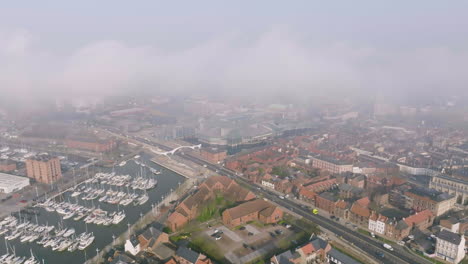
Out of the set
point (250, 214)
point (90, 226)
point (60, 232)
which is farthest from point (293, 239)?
point (60, 232)

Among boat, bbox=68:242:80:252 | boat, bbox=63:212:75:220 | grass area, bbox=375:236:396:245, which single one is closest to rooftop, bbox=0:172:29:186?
boat, bbox=63:212:75:220

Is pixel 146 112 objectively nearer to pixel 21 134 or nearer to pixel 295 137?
pixel 21 134

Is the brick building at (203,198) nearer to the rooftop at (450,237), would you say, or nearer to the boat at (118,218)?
the boat at (118,218)

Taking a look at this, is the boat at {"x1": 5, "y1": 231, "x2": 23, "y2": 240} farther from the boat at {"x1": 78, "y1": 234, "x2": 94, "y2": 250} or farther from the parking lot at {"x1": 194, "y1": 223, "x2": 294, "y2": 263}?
the parking lot at {"x1": 194, "y1": 223, "x2": 294, "y2": 263}

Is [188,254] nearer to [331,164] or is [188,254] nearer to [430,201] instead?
[430,201]

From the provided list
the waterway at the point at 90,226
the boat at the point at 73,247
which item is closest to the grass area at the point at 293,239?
the waterway at the point at 90,226

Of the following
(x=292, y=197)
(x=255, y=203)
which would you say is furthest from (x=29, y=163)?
(x=292, y=197)
